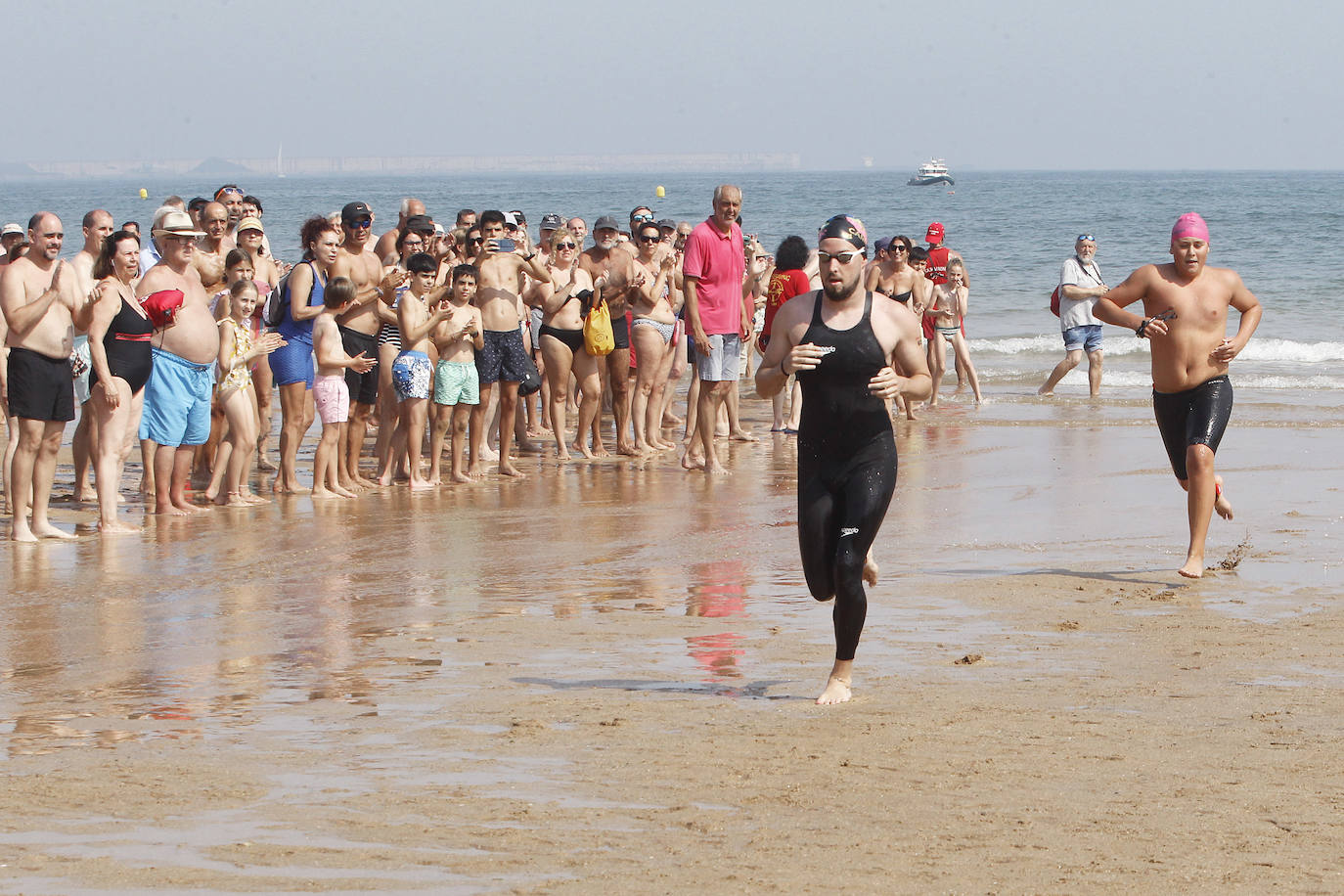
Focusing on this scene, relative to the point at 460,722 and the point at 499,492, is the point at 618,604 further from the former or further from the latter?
the point at 499,492

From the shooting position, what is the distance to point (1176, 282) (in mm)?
8047

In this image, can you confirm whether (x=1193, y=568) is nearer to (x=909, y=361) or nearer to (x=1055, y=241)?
(x=909, y=361)

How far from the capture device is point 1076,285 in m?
16.0

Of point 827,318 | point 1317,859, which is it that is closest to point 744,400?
point 827,318

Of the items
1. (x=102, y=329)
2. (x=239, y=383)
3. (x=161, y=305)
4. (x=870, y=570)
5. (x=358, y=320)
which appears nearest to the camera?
(x=870, y=570)

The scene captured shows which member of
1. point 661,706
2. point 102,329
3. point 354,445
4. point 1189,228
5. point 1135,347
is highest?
point 1189,228

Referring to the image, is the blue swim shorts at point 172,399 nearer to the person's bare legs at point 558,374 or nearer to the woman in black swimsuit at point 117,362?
the woman in black swimsuit at point 117,362

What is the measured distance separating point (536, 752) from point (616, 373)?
818 centimetres

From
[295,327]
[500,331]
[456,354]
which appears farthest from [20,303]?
[500,331]

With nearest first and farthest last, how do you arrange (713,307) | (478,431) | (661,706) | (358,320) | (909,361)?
(661,706) → (909,361) → (358,320) → (478,431) → (713,307)

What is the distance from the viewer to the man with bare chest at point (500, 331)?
1174cm

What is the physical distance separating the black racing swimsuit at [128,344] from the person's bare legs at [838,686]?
5.31 meters

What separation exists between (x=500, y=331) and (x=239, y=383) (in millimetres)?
2335

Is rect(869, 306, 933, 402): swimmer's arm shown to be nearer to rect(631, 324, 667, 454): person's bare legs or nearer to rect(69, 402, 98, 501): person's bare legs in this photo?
rect(69, 402, 98, 501): person's bare legs
